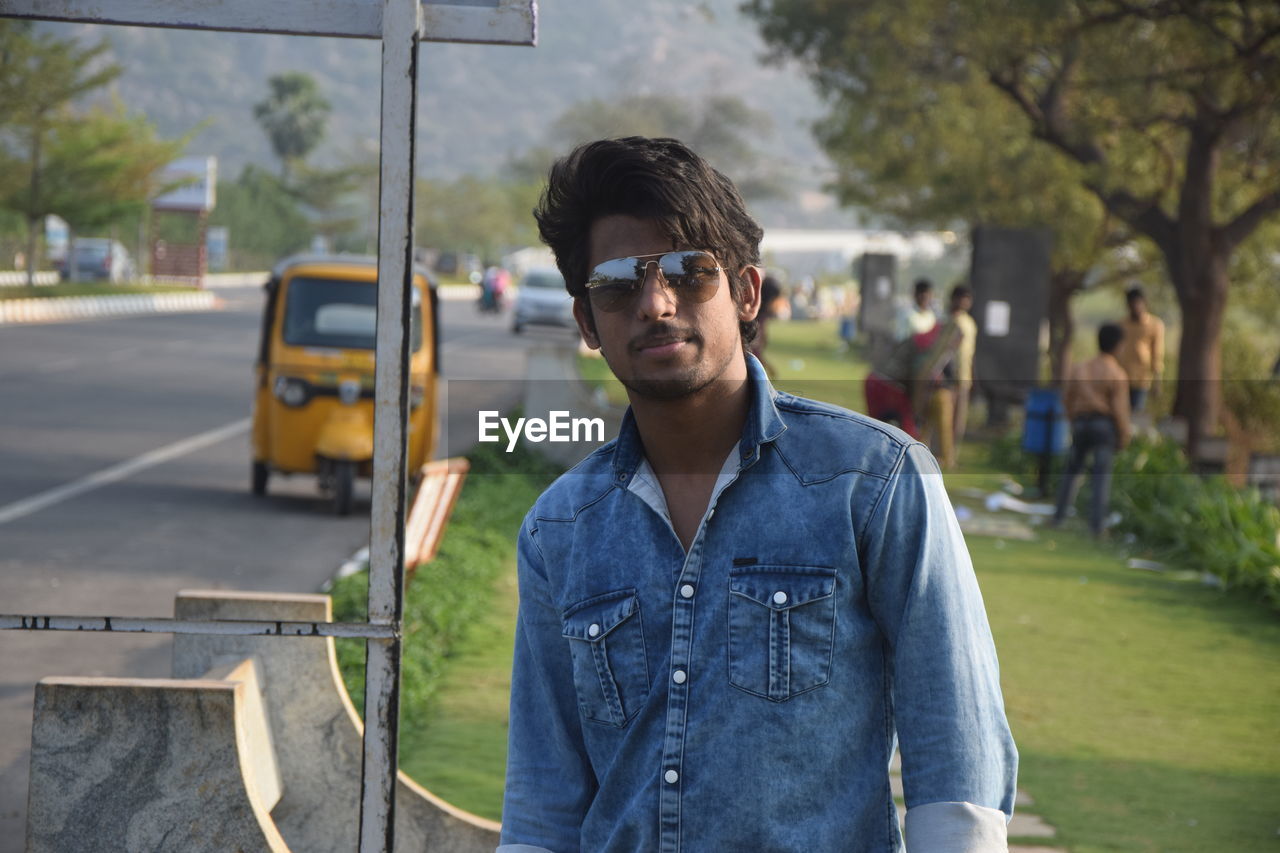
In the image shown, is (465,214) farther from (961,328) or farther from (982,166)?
(961,328)

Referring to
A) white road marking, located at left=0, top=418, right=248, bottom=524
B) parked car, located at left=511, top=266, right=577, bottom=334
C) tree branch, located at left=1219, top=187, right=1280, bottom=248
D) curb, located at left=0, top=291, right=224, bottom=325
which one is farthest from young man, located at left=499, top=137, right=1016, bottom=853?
parked car, located at left=511, top=266, right=577, bottom=334

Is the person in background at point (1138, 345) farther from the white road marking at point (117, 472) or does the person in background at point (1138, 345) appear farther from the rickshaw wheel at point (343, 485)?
the white road marking at point (117, 472)

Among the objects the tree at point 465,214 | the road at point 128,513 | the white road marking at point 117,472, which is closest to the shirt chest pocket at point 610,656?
the road at point 128,513

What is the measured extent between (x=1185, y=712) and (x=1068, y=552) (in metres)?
4.93

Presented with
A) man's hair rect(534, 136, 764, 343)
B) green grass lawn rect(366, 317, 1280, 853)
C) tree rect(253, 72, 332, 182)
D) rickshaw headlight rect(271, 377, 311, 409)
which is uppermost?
tree rect(253, 72, 332, 182)

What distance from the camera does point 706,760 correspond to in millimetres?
2061

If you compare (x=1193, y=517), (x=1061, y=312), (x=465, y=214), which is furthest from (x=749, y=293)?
(x=465, y=214)

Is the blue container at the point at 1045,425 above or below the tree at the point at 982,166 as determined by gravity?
below

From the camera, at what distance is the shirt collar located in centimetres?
A: 213

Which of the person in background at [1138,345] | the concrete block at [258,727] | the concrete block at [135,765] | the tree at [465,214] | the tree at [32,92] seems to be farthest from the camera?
the tree at [465,214]

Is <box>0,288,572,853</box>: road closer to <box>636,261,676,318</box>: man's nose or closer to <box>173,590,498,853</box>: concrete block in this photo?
<box>173,590,498,853</box>: concrete block

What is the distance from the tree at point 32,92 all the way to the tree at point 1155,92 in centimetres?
2532

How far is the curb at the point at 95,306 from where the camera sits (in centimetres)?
3536

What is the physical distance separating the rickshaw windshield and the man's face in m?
10.5
